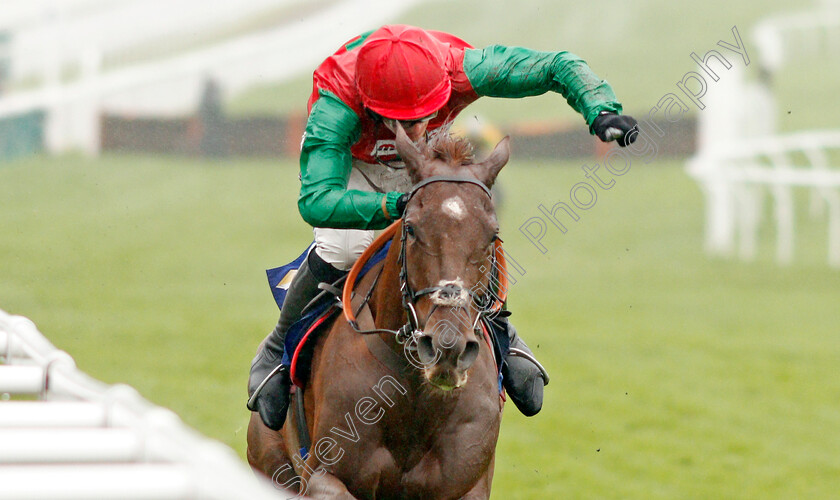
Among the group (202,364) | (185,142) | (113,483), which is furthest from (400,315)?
(185,142)

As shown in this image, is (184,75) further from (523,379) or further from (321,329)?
(523,379)

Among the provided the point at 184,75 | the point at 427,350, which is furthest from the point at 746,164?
the point at 427,350

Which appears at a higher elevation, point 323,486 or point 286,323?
point 286,323

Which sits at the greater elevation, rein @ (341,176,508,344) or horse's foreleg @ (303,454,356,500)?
rein @ (341,176,508,344)

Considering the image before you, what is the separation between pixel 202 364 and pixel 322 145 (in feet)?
19.0

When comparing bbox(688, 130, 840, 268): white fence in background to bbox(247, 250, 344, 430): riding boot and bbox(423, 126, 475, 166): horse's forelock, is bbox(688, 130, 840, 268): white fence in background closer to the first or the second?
bbox(247, 250, 344, 430): riding boot

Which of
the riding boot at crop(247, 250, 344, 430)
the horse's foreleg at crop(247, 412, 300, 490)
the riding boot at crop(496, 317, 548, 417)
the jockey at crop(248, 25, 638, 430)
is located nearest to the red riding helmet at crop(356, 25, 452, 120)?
the jockey at crop(248, 25, 638, 430)

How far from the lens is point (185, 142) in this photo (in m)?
20.8

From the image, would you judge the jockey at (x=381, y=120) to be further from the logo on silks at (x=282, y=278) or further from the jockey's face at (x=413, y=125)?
the logo on silks at (x=282, y=278)

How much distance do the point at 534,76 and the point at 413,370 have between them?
106 cm

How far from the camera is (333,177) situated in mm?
3357

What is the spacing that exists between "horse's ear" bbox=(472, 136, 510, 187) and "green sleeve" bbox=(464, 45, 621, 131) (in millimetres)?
341

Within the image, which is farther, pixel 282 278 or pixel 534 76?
pixel 282 278

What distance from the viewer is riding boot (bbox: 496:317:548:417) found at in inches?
149
